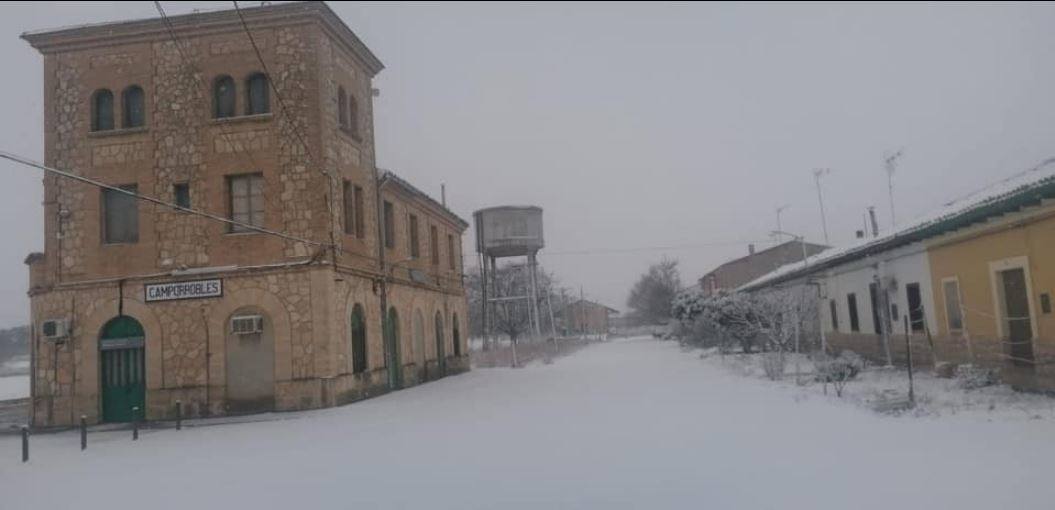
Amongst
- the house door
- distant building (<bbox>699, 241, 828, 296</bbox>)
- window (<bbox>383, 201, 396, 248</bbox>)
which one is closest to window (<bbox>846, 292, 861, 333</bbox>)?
the house door

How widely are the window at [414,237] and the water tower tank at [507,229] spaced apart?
9.75 metres

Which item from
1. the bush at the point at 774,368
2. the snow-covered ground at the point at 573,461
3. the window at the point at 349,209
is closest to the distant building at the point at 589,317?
the bush at the point at 774,368

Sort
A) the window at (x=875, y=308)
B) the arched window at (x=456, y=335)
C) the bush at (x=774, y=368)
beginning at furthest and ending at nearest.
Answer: the arched window at (x=456, y=335) → the window at (x=875, y=308) → the bush at (x=774, y=368)

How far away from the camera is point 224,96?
17.9 m

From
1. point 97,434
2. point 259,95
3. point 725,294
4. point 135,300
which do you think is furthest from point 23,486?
point 725,294

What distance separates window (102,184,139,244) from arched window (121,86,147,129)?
1495mm

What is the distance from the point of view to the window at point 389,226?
22359mm

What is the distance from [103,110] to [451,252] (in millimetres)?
15067

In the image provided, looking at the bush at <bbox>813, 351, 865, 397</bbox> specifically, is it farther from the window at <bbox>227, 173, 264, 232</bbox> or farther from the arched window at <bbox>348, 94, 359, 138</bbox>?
the window at <bbox>227, 173, 264, 232</bbox>

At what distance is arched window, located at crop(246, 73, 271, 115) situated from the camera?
1770cm

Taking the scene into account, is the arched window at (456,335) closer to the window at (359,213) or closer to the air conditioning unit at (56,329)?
the window at (359,213)

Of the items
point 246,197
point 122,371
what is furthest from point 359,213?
point 122,371

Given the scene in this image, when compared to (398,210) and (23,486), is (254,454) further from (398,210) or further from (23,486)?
(398,210)

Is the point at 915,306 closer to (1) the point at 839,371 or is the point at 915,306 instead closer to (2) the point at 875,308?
(2) the point at 875,308
